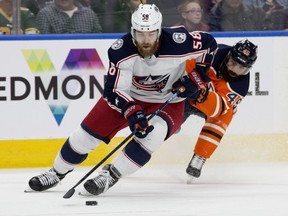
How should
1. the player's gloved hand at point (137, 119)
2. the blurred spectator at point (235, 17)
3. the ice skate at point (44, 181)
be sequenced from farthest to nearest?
the blurred spectator at point (235, 17)
the ice skate at point (44, 181)
the player's gloved hand at point (137, 119)

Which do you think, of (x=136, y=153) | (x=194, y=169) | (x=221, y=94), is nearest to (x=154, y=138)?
(x=136, y=153)

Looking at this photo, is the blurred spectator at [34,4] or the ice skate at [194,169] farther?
the blurred spectator at [34,4]

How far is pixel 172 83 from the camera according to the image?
16.3 ft

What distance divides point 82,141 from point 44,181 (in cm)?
33

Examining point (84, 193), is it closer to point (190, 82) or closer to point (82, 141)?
point (82, 141)

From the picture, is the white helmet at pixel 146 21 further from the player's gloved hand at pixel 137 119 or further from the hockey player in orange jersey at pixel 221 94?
the hockey player in orange jersey at pixel 221 94

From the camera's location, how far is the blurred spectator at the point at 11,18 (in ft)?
20.8

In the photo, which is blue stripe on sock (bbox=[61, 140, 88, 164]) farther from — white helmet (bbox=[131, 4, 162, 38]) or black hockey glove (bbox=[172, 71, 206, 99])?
white helmet (bbox=[131, 4, 162, 38])

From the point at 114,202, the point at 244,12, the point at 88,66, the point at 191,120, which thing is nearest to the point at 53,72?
the point at 88,66

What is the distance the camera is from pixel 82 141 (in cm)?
484

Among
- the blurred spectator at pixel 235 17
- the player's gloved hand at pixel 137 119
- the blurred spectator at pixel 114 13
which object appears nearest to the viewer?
the player's gloved hand at pixel 137 119

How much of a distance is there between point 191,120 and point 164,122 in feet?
5.54

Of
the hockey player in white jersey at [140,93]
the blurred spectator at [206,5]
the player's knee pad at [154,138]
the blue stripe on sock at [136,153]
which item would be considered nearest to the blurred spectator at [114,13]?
the blurred spectator at [206,5]

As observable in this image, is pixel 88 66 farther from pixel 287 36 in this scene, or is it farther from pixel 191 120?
pixel 287 36
